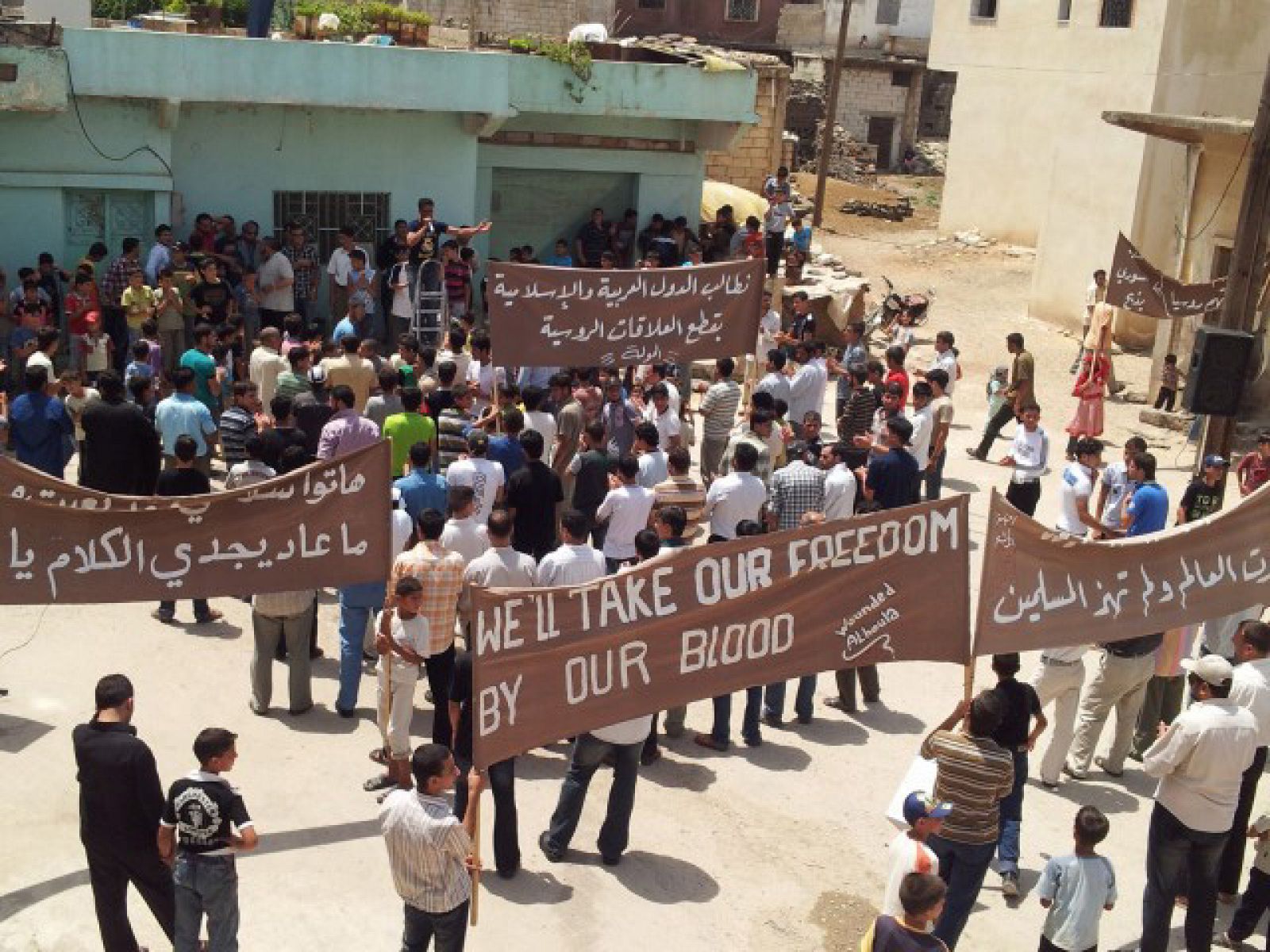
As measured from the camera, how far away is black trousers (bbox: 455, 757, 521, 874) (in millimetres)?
7848

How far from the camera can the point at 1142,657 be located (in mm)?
9281

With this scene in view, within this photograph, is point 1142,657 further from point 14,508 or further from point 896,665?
point 14,508

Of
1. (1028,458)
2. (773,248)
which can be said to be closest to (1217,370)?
(1028,458)

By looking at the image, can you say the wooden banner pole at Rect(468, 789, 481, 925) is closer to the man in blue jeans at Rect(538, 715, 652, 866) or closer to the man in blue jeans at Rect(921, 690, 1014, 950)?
the man in blue jeans at Rect(538, 715, 652, 866)

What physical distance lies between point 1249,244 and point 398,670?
7.24 meters

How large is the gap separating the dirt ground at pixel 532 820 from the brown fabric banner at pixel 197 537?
4.41 ft

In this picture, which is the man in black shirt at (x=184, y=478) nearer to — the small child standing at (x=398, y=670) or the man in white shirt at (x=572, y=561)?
the small child standing at (x=398, y=670)

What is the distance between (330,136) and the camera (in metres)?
18.3

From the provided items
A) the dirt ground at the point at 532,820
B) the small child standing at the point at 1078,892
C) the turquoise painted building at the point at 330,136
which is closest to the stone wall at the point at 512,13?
the turquoise painted building at the point at 330,136

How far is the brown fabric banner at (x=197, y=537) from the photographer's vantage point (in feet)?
25.2

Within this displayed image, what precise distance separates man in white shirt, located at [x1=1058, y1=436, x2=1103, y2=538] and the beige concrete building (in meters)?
10.4

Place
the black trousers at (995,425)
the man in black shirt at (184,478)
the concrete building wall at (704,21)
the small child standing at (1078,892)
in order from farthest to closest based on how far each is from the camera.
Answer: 1. the concrete building wall at (704,21)
2. the black trousers at (995,425)
3. the man in black shirt at (184,478)
4. the small child standing at (1078,892)

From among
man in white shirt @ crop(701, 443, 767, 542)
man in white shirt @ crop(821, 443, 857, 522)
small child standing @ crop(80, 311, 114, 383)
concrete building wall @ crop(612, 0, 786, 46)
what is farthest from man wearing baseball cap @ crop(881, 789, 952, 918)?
concrete building wall @ crop(612, 0, 786, 46)

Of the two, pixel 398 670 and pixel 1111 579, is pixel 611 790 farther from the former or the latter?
pixel 1111 579
